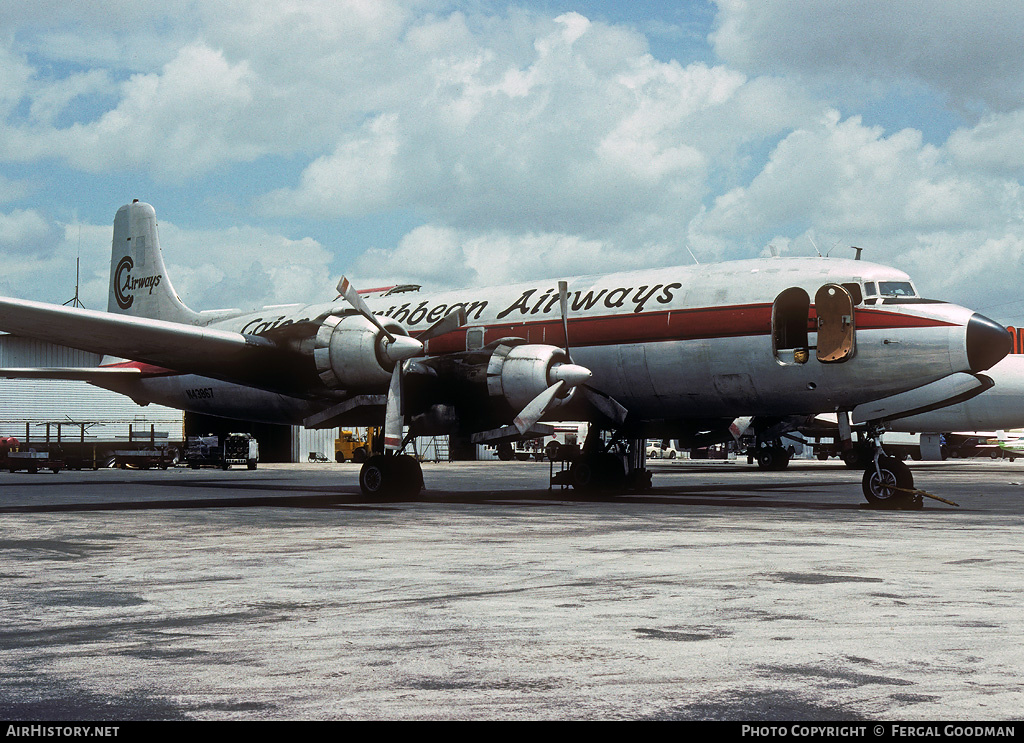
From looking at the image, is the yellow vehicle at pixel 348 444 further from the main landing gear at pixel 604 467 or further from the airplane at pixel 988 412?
the main landing gear at pixel 604 467

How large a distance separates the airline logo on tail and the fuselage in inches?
338

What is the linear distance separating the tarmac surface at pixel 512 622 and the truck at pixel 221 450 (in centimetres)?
4204

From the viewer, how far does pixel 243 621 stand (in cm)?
782

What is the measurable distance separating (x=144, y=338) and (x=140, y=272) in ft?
36.0

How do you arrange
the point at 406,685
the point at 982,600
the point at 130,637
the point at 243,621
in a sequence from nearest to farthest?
the point at 406,685 < the point at 130,637 < the point at 243,621 < the point at 982,600

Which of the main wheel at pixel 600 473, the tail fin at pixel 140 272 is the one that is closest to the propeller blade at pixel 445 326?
the main wheel at pixel 600 473

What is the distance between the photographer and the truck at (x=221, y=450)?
5769 cm

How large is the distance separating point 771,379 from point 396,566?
12.7 metres

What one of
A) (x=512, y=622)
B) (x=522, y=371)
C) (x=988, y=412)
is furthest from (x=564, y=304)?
(x=988, y=412)

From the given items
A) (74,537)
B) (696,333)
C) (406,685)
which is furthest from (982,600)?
(696,333)

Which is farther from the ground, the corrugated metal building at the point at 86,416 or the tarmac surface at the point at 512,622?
the corrugated metal building at the point at 86,416

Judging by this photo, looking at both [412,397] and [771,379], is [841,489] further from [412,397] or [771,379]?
[412,397]

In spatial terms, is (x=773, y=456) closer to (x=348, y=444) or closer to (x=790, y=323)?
(x=348, y=444)
